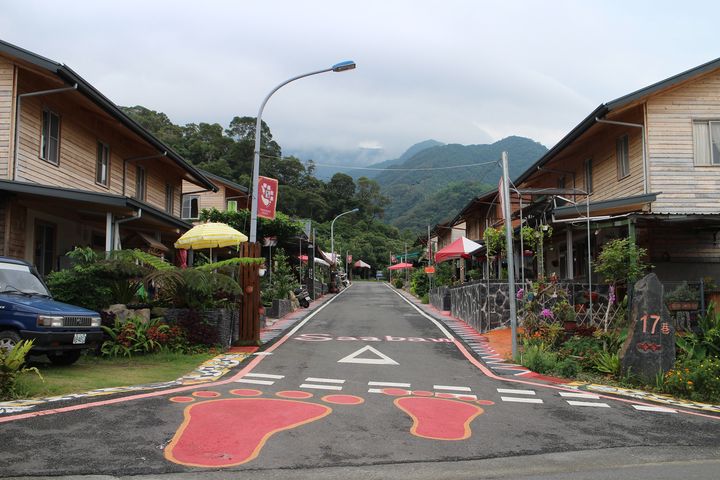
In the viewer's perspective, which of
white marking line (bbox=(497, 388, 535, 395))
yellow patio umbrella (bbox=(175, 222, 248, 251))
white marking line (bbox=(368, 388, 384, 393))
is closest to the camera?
white marking line (bbox=(368, 388, 384, 393))

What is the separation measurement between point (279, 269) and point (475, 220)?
15.1 metres

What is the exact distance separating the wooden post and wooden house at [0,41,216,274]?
3105 mm

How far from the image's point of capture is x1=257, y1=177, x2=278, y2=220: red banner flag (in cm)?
1546

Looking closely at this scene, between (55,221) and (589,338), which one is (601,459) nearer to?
(589,338)

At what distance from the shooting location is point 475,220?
37969 millimetres

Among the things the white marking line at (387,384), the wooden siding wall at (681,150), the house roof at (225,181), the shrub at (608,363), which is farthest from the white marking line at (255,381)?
the house roof at (225,181)

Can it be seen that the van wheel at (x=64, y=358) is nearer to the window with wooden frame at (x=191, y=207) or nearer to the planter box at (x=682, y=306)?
the planter box at (x=682, y=306)

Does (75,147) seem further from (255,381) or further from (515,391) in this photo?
(515,391)

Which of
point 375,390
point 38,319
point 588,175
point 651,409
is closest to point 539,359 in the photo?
point 651,409

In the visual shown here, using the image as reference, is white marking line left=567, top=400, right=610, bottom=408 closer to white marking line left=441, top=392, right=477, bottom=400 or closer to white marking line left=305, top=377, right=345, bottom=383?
white marking line left=441, top=392, right=477, bottom=400

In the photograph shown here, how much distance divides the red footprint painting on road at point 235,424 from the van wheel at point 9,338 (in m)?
3.01

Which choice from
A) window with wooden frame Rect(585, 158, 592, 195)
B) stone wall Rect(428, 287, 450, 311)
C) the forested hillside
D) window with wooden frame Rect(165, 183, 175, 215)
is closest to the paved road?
window with wooden frame Rect(585, 158, 592, 195)

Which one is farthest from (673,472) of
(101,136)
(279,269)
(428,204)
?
(428,204)

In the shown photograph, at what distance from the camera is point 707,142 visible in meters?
17.4
